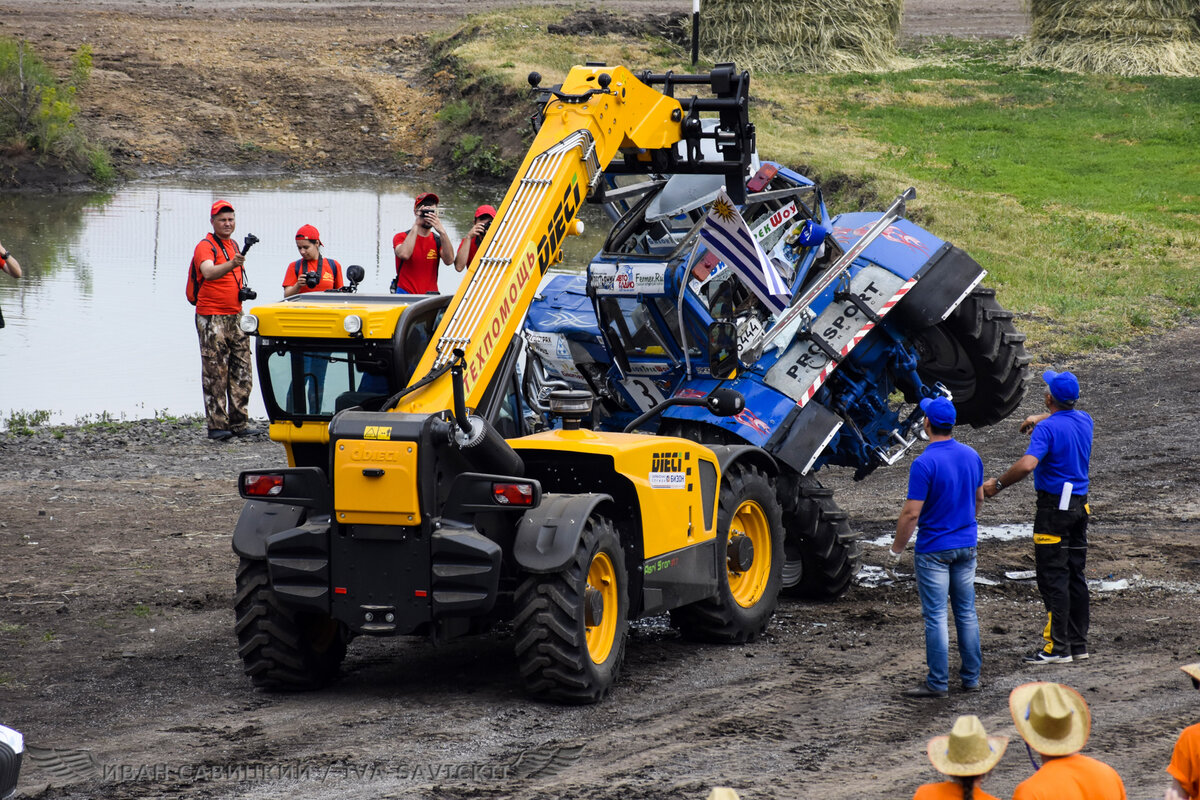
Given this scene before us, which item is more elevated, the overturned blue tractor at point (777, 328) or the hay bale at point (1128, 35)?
the hay bale at point (1128, 35)

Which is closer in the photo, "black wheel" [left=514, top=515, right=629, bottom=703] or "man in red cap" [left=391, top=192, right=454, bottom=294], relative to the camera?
"black wheel" [left=514, top=515, right=629, bottom=703]

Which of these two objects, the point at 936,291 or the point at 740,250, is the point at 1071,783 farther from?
the point at 936,291

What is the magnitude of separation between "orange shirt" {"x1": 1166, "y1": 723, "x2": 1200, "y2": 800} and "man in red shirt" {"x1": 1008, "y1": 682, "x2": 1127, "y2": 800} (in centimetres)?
46

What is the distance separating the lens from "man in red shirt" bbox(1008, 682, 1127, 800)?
457 cm

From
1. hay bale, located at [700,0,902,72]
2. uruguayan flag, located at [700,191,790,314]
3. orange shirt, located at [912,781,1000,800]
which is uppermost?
hay bale, located at [700,0,902,72]

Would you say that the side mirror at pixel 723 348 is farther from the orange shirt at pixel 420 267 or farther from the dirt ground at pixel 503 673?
the orange shirt at pixel 420 267

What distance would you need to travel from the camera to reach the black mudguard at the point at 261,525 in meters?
8.21

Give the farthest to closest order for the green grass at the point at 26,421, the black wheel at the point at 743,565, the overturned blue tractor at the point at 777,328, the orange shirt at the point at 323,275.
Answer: the green grass at the point at 26,421 → the orange shirt at the point at 323,275 → the overturned blue tractor at the point at 777,328 → the black wheel at the point at 743,565

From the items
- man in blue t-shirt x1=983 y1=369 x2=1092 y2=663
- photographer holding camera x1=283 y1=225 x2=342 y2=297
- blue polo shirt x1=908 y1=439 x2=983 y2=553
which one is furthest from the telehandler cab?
photographer holding camera x1=283 y1=225 x2=342 y2=297

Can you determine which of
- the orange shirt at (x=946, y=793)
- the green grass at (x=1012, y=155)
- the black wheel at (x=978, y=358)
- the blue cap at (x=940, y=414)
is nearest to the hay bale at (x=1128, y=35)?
the green grass at (x=1012, y=155)

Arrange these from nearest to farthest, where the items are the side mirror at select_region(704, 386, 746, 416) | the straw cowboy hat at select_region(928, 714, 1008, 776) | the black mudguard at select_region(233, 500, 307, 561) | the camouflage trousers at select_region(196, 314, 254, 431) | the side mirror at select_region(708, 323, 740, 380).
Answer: the straw cowboy hat at select_region(928, 714, 1008, 776)
the black mudguard at select_region(233, 500, 307, 561)
the side mirror at select_region(704, 386, 746, 416)
the side mirror at select_region(708, 323, 740, 380)
the camouflage trousers at select_region(196, 314, 254, 431)

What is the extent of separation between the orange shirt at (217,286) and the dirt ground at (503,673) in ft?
4.48

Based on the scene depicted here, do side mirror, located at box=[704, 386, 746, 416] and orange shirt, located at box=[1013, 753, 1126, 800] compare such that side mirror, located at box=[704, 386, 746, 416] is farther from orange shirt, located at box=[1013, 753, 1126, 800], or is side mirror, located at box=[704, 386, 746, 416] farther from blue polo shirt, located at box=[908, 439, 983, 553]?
orange shirt, located at box=[1013, 753, 1126, 800]

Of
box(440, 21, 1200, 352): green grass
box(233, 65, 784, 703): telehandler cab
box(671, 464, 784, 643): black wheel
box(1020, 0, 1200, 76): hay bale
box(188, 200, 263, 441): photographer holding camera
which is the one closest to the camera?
box(233, 65, 784, 703): telehandler cab
